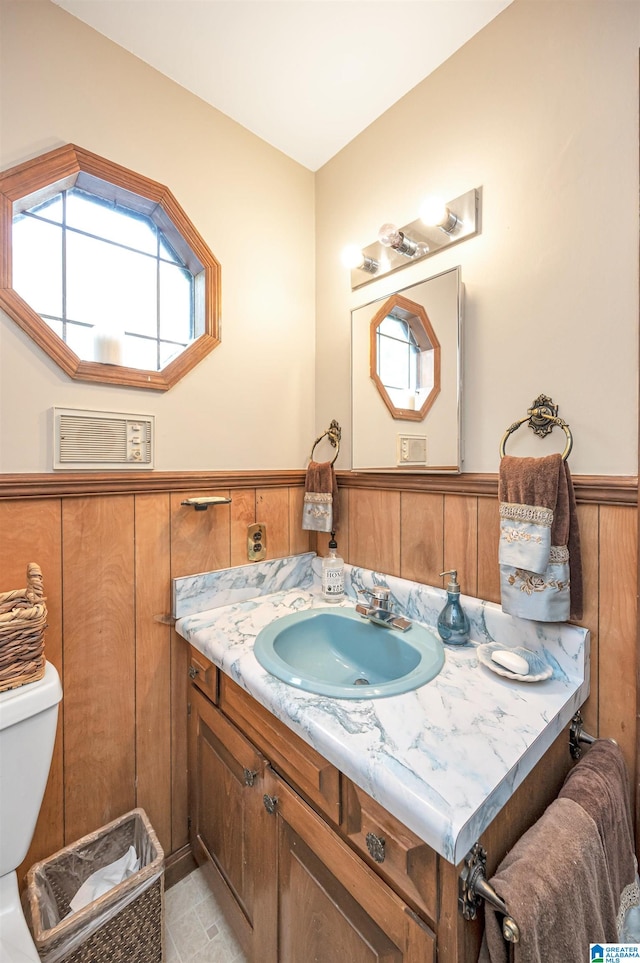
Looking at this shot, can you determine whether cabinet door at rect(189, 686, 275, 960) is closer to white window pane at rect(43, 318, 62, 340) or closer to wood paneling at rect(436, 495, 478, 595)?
wood paneling at rect(436, 495, 478, 595)

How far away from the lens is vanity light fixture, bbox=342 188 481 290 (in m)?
1.13

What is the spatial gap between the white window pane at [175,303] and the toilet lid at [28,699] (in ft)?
3.45

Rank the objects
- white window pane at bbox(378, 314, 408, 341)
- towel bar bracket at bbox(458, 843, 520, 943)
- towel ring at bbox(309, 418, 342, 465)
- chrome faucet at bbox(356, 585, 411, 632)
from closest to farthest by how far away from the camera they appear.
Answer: towel bar bracket at bbox(458, 843, 520, 943), chrome faucet at bbox(356, 585, 411, 632), white window pane at bbox(378, 314, 408, 341), towel ring at bbox(309, 418, 342, 465)

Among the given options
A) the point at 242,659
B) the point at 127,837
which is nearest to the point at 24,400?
the point at 242,659

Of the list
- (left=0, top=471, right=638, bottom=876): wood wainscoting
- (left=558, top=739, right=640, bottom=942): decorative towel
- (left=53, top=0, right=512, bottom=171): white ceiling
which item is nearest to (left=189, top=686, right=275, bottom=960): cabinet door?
(left=0, top=471, right=638, bottom=876): wood wainscoting

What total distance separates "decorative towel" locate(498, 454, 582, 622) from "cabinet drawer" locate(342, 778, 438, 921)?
51cm

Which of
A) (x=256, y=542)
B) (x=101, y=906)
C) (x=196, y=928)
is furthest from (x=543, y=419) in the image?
(x=196, y=928)

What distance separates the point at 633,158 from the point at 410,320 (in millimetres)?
601

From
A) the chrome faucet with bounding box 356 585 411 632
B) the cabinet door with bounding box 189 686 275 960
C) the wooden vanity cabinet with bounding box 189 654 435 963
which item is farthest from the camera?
the chrome faucet with bounding box 356 585 411 632

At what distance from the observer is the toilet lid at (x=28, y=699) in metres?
0.82

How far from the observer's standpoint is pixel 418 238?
1252 millimetres

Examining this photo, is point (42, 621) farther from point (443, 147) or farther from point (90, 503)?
point (443, 147)

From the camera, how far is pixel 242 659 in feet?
3.28

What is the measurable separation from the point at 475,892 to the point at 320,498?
1.10 metres
